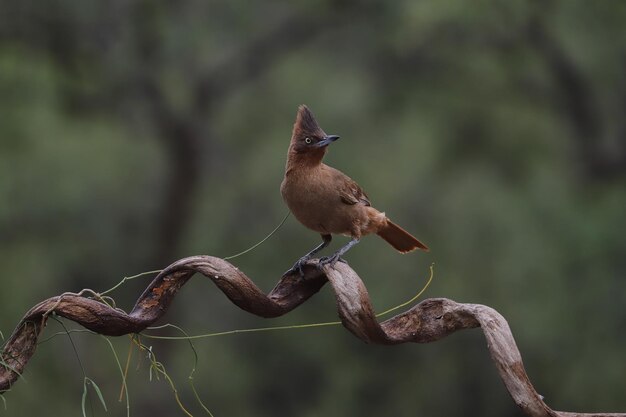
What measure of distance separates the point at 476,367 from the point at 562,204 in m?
1.60

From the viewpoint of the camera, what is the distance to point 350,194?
2.83 metres

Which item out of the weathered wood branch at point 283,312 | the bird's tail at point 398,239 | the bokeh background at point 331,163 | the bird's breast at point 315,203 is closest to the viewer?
the weathered wood branch at point 283,312

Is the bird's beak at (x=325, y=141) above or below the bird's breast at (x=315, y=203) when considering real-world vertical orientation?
above

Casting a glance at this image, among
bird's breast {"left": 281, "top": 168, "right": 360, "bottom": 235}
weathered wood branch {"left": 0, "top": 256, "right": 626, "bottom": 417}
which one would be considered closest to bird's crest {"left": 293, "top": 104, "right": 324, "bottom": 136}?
bird's breast {"left": 281, "top": 168, "right": 360, "bottom": 235}

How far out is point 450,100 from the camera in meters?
10.6

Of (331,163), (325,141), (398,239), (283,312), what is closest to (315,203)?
(325,141)

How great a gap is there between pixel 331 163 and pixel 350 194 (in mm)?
6143

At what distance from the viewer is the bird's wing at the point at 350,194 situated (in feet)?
9.20

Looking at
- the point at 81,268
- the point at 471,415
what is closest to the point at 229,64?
the point at 81,268

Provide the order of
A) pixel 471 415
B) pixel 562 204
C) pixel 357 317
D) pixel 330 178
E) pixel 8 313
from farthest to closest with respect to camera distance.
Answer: pixel 471 415
pixel 562 204
pixel 8 313
pixel 330 178
pixel 357 317

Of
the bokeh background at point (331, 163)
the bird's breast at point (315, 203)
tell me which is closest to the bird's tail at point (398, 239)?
the bird's breast at point (315, 203)

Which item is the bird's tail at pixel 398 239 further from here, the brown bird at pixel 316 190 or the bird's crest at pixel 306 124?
the bird's crest at pixel 306 124

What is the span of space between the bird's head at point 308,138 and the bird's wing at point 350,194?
10 cm

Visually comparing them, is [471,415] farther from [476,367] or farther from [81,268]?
[81,268]
